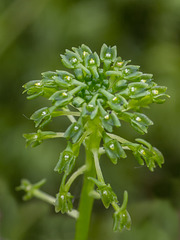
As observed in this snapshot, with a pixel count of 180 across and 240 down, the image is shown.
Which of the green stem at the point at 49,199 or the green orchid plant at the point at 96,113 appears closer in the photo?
the green orchid plant at the point at 96,113

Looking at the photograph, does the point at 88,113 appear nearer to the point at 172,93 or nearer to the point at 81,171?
the point at 81,171

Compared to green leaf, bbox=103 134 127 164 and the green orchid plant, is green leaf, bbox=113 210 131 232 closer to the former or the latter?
the green orchid plant

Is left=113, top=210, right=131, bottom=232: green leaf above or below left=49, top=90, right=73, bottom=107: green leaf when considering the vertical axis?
below

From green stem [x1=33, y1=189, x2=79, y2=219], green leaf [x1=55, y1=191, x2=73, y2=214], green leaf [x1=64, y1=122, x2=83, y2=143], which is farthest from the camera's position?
green stem [x1=33, y1=189, x2=79, y2=219]

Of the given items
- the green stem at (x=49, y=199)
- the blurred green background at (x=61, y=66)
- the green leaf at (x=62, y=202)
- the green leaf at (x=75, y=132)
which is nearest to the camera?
the green leaf at (x=75, y=132)

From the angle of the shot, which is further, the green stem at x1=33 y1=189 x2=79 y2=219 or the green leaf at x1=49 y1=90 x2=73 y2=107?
the green stem at x1=33 y1=189 x2=79 y2=219

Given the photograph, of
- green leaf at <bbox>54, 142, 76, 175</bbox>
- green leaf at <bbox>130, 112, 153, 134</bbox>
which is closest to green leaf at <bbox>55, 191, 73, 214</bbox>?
green leaf at <bbox>54, 142, 76, 175</bbox>

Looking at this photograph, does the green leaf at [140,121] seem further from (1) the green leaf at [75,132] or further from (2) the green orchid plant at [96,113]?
(1) the green leaf at [75,132]

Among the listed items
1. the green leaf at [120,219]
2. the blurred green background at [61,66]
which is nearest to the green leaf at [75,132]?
the green leaf at [120,219]
